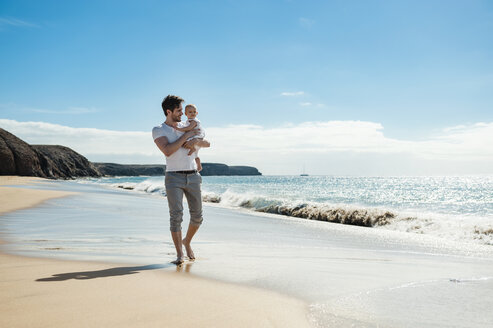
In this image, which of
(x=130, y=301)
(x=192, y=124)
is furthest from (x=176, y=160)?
(x=130, y=301)

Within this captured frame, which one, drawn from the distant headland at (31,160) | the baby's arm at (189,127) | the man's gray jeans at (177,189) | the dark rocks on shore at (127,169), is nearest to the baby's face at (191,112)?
the baby's arm at (189,127)

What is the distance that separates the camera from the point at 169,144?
4457 millimetres

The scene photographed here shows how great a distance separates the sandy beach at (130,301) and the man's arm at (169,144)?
56.8 inches

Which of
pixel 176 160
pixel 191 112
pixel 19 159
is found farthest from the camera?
pixel 19 159

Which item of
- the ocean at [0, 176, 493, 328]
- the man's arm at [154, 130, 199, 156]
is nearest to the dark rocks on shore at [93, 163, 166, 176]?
the ocean at [0, 176, 493, 328]

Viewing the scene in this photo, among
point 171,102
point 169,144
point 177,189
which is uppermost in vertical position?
point 171,102

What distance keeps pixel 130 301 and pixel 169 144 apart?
2.13 meters

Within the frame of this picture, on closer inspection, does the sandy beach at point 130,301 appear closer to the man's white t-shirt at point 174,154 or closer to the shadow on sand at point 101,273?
the shadow on sand at point 101,273

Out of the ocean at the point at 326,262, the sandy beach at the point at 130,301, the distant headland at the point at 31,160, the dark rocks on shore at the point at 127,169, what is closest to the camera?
the sandy beach at the point at 130,301

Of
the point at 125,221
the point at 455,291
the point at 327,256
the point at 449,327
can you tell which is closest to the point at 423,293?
the point at 455,291

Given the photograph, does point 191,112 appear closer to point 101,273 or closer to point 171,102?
point 171,102

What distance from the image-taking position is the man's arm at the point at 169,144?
175 inches

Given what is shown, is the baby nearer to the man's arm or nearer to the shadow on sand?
the man's arm

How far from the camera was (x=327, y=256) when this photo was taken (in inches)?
210
